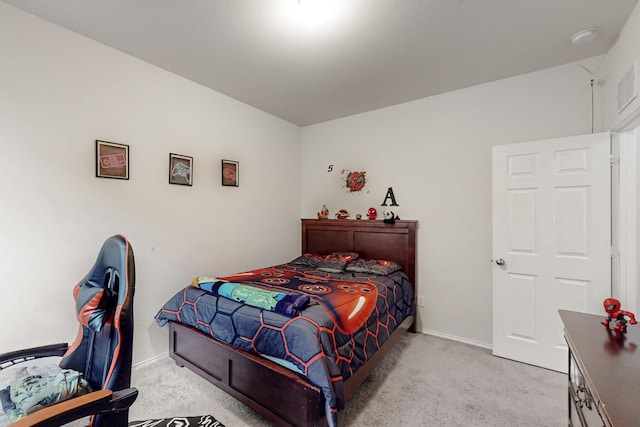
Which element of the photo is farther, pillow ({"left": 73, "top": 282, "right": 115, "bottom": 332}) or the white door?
the white door

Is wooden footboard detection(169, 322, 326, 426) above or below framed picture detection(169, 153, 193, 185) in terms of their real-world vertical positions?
below

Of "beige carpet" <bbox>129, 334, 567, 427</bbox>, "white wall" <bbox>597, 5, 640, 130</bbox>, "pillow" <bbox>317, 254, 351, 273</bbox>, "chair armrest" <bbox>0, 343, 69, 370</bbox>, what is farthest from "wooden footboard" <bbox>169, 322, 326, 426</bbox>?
"white wall" <bbox>597, 5, 640, 130</bbox>

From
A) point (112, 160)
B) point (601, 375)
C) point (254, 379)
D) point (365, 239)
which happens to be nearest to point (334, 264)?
point (365, 239)

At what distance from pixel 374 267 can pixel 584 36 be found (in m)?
2.57

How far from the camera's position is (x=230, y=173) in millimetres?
3344

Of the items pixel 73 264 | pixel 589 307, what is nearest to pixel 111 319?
pixel 73 264

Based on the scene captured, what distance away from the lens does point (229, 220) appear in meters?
3.34

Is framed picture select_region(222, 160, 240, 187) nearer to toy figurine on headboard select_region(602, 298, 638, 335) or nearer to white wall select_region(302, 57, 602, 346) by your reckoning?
white wall select_region(302, 57, 602, 346)

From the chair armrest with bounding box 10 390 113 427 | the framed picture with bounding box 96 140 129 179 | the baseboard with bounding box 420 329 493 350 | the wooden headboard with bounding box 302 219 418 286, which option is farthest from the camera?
the wooden headboard with bounding box 302 219 418 286

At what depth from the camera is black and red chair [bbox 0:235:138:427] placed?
105 centimetres

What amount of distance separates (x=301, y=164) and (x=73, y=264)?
303cm

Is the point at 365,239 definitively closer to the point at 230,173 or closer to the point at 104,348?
the point at 230,173

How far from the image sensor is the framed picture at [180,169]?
2.78 m

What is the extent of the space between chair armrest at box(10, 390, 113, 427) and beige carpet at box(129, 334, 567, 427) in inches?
41.0
